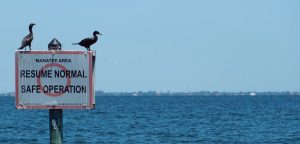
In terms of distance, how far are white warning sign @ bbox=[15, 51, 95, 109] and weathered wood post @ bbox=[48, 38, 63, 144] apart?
5 centimetres

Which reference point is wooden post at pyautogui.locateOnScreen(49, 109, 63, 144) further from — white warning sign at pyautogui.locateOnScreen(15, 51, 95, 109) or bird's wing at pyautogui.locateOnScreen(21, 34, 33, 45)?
bird's wing at pyautogui.locateOnScreen(21, 34, 33, 45)

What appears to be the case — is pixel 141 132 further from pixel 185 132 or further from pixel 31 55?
pixel 31 55

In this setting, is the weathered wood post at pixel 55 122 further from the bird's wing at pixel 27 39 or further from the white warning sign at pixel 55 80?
the bird's wing at pixel 27 39

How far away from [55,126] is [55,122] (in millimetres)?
37

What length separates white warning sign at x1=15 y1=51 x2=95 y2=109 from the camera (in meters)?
6.43

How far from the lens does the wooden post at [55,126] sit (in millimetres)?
6430

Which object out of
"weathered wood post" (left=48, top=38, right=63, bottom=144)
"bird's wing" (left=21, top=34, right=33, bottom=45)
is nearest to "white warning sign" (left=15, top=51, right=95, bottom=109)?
"weathered wood post" (left=48, top=38, right=63, bottom=144)

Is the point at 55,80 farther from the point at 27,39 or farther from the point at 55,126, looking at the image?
the point at 27,39

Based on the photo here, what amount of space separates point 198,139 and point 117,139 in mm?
5430

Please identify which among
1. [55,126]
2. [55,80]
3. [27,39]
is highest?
[27,39]

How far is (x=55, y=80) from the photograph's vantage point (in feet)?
21.2

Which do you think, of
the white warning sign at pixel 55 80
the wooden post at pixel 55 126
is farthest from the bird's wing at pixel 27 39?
the wooden post at pixel 55 126

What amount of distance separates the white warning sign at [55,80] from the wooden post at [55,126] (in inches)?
2.4

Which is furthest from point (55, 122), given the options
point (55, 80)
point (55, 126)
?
point (55, 80)
